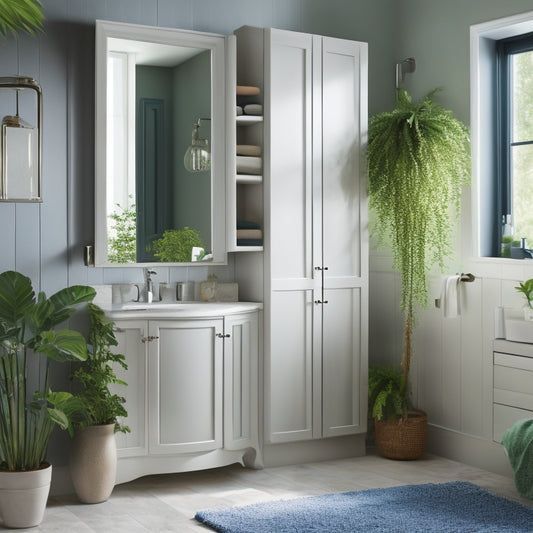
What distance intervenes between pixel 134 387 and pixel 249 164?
1.35m

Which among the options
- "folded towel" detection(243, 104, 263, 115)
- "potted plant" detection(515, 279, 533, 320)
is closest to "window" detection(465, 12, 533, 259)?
"potted plant" detection(515, 279, 533, 320)

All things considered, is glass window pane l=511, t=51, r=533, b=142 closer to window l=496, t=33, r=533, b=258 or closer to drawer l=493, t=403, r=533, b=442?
window l=496, t=33, r=533, b=258

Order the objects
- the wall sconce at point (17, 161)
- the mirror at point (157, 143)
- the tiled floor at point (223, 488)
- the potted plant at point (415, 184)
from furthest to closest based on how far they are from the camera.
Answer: the potted plant at point (415, 184) → the mirror at point (157, 143) → the tiled floor at point (223, 488) → the wall sconce at point (17, 161)

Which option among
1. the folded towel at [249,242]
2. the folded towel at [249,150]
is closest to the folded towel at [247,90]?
the folded towel at [249,150]

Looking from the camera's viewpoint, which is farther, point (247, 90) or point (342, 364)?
point (342, 364)

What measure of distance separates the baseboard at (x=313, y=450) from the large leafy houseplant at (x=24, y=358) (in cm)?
131

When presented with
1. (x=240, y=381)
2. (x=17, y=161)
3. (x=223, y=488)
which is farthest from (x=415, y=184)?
(x=17, y=161)

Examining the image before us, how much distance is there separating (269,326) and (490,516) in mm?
1494

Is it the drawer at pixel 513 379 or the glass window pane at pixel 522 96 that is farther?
the glass window pane at pixel 522 96

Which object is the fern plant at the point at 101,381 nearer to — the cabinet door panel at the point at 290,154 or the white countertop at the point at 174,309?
the white countertop at the point at 174,309

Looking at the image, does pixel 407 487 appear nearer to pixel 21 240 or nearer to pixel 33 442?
pixel 33 442

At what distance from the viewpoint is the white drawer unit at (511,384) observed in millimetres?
4402

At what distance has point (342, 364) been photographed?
4926 mm

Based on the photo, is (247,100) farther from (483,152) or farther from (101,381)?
(101,381)
